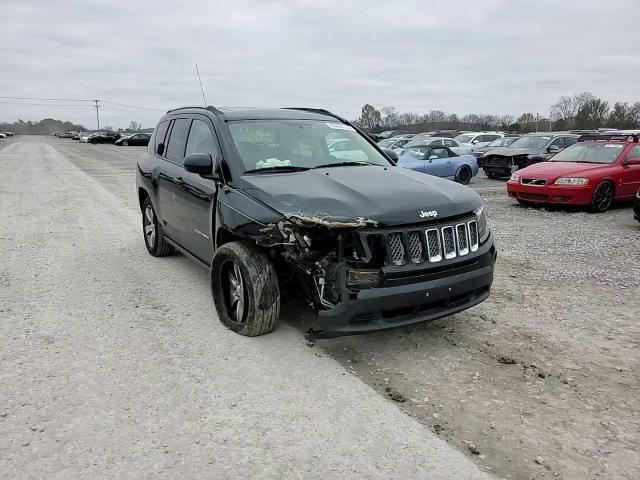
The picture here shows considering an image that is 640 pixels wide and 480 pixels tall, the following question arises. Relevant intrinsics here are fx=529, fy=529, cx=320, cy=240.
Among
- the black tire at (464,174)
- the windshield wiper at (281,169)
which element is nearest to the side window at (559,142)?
the black tire at (464,174)

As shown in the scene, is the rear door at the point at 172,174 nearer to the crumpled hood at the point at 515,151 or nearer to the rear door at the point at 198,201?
the rear door at the point at 198,201

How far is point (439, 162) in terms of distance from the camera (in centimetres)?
1590

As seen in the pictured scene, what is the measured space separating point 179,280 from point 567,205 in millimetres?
8464

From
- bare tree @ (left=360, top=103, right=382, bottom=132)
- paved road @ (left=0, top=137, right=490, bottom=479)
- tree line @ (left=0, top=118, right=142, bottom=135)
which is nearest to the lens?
paved road @ (left=0, top=137, right=490, bottom=479)

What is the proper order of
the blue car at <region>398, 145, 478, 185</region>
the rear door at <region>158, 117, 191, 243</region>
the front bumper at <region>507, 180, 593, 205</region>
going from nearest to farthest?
the rear door at <region>158, 117, 191, 243</region>
the front bumper at <region>507, 180, 593, 205</region>
the blue car at <region>398, 145, 478, 185</region>

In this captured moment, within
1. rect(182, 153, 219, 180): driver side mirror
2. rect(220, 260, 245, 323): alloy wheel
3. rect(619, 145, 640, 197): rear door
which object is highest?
rect(182, 153, 219, 180): driver side mirror

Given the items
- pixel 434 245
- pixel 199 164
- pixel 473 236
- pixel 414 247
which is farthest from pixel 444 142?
pixel 414 247

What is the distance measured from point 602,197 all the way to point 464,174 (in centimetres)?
A: 629

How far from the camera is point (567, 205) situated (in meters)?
10.9

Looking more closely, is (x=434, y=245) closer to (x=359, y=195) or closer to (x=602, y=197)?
(x=359, y=195)

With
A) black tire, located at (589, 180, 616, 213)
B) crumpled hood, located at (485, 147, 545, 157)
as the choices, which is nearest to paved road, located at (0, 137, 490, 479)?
black tire, located at (589, 180, 616, 213)

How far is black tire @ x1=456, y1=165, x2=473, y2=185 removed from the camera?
54.2 ft

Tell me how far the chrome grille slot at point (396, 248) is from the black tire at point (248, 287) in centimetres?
97

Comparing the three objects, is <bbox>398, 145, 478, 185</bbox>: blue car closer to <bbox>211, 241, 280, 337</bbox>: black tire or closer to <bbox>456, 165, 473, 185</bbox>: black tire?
<bbox>456, 165, 473, 185</bbox>: black tire
